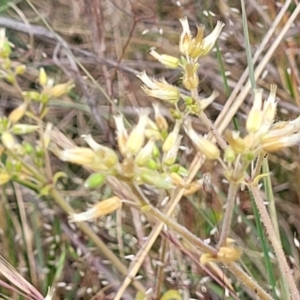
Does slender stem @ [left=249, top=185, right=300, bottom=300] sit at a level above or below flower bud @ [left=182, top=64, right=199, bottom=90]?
below

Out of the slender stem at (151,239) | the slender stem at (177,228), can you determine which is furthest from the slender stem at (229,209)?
the slender stem at (151,239)

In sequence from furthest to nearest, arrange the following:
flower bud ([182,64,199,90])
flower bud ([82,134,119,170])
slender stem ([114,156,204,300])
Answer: slender stem ([114,156,204,300])
flower bud ([182,64,199,90])
flower bud ([82,134,119,170])

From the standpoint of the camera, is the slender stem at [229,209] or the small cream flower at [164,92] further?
the small cream flower at [164,92]

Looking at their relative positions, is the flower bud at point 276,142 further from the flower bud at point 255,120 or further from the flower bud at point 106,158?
the flower bud at point 106,158

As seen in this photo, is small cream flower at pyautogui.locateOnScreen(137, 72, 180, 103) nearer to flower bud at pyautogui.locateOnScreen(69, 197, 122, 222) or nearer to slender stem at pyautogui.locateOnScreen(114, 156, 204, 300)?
flower bud at pyautogui.locateOnScreen(69, 197, 122, 222)

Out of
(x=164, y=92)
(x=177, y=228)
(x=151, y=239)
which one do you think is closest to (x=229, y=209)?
(x=177, y=228)

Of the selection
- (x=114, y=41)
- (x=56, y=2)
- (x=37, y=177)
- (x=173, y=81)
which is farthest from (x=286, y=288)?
(x=56, y=2)

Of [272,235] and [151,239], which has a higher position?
[272,235]

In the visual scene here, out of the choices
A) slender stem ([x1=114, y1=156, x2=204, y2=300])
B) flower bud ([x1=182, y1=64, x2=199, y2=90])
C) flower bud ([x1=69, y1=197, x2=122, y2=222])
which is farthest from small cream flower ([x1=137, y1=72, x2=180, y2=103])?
slender stem ([x1=114, y1=156, x2=204, y2=300])

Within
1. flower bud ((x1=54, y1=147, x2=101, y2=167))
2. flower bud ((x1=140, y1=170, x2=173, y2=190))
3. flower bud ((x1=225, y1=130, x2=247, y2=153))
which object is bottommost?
flower bud ((x1=140, y1=170, x2=173, y2=190))

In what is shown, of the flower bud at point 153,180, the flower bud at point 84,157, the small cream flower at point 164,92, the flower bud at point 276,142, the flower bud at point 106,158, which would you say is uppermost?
the flower bud at point 276,142

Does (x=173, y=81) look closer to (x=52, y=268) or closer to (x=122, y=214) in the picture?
(x=122, y=214)

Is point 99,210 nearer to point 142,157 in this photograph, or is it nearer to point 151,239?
point 142,157
